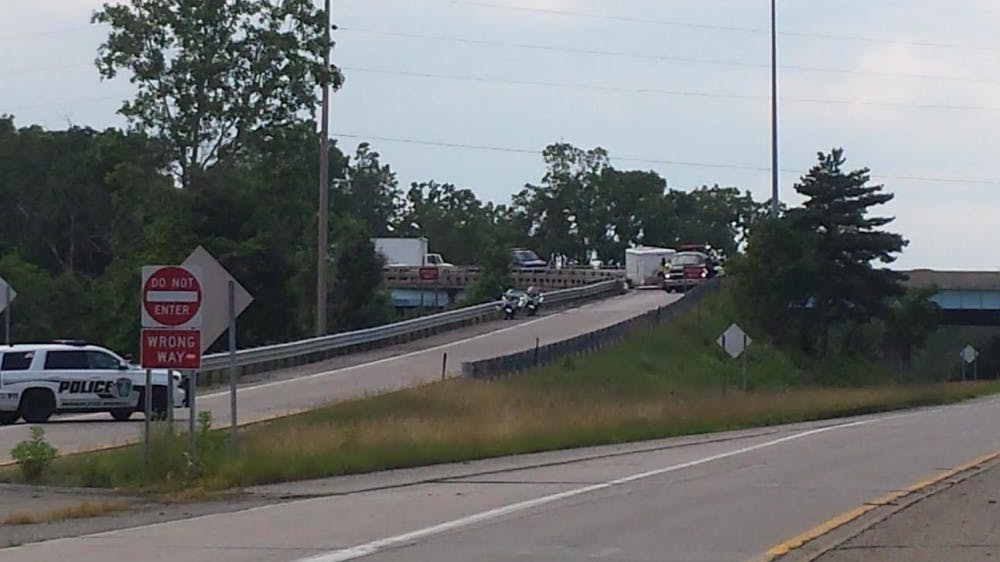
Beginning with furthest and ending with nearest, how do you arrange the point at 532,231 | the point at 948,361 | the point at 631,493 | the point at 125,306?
1. the point at 532,231
2. the point at 948,361
3. the point at 125,306
4. the point at 631,493

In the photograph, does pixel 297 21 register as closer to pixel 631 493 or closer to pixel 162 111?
pixel 162 111

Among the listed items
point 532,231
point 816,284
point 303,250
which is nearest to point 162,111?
point 303,250

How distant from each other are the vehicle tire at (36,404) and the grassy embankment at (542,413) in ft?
19.9

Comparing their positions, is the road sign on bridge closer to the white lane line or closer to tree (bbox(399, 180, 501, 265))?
the white lane line

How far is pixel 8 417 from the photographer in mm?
36469

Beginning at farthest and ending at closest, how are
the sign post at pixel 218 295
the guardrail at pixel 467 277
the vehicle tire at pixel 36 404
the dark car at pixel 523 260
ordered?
1. the dark car at pixel 523 260
2. the guardrail at pixel 467 277
3. the vehicle tire at pixel 36 404
4. the sign post at pixel 218 295

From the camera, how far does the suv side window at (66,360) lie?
36.5 m

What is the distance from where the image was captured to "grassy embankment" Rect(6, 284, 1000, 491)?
23.7 meters

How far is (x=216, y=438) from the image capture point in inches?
965

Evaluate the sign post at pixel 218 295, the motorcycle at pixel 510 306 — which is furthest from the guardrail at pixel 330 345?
the sign post at pixel 218 295

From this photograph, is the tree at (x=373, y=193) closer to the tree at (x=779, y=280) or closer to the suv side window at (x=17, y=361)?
the tree at (x=779, y=280)

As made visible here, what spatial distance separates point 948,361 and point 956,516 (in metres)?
114

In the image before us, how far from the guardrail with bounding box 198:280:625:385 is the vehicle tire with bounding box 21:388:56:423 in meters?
8.57

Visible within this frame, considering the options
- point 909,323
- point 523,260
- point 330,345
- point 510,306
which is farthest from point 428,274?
point 330,345
